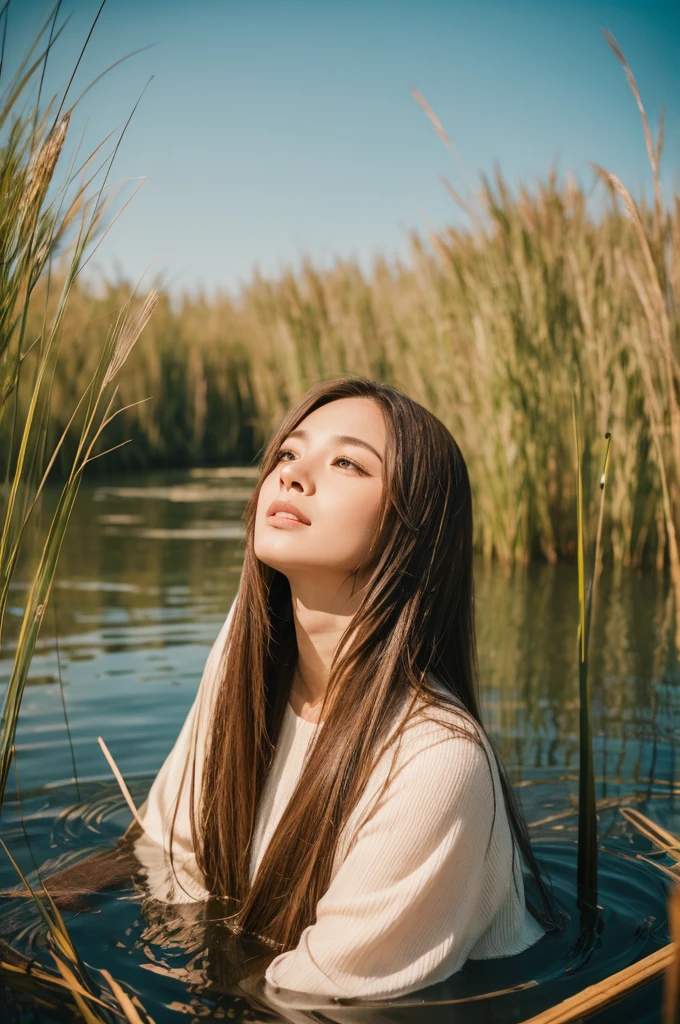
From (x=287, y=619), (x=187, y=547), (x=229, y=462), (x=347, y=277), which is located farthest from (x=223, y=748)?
(x=229, y=462)

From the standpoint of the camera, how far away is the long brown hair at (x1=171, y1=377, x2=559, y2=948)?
1.77m

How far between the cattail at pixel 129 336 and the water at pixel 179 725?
2.49ft

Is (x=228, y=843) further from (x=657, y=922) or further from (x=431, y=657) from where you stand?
(x=657, y=922)

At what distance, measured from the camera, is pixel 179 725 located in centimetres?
326

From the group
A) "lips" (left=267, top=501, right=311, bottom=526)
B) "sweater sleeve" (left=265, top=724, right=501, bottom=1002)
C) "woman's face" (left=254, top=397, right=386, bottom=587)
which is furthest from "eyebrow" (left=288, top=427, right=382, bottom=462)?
"sweater sleeve" (left=265, top=724, right=501, bottom=1002)

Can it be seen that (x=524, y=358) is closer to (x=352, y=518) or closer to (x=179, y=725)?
(x=179, y=725)

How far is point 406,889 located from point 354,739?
0.28m

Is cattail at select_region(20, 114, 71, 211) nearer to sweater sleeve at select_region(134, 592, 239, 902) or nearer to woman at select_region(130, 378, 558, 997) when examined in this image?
woman at select_region(130, 378, 558, 997)

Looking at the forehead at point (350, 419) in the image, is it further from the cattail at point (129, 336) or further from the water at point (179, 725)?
the water at point (179, 725)

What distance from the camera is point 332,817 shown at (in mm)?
1745

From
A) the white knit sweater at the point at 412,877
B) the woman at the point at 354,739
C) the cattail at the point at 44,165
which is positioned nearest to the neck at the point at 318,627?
the woman at the point at 354,739

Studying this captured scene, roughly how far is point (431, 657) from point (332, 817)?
0.32 m

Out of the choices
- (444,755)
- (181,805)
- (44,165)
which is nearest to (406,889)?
(444,755)

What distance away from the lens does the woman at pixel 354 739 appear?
5.23 ft
